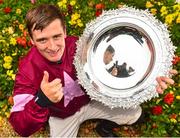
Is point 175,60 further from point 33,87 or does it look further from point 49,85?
point 49,85

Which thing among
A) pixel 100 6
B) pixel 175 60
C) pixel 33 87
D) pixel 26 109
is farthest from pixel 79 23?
pixel 26 109

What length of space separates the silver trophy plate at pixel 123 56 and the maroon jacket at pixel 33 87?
101 millimetres

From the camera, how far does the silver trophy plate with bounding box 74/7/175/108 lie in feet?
10.2

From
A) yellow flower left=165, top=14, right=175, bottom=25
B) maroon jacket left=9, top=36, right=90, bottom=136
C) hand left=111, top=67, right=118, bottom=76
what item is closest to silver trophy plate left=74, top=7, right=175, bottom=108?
hand left=111, top=67, right=118, bottom=76

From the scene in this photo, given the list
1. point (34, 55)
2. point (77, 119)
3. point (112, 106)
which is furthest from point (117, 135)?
point (34, 55)

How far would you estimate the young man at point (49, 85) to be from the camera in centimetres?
296

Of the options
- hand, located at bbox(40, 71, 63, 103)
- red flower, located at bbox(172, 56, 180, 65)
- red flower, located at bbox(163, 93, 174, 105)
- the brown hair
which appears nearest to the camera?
hand, located at bbox(40, 71, 63, 103)

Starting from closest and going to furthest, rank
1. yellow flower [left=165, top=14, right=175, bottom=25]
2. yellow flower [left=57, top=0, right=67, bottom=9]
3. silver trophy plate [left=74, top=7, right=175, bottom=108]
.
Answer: silver trophy plate [left=74, top=7, right=175, bottom=108]
yellow flower [left=165, top=14, right=175, bottom=25]
yellow flower [left=57, top=0, right=67, bottom=9]

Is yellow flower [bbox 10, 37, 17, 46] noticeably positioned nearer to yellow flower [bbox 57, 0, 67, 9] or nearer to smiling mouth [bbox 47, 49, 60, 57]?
yellow flower [bbox 57, 0, 67, 9]

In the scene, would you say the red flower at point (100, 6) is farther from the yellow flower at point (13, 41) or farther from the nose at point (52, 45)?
the nose at point (52, 45)

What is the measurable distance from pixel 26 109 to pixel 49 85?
0.32m

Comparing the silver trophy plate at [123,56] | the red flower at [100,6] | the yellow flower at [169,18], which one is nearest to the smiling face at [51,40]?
the silver trophy plate at [123,56]

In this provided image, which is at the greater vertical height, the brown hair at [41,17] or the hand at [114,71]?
the brown hair at [41,17]

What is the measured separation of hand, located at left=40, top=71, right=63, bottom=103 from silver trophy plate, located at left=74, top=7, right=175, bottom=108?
31cm
